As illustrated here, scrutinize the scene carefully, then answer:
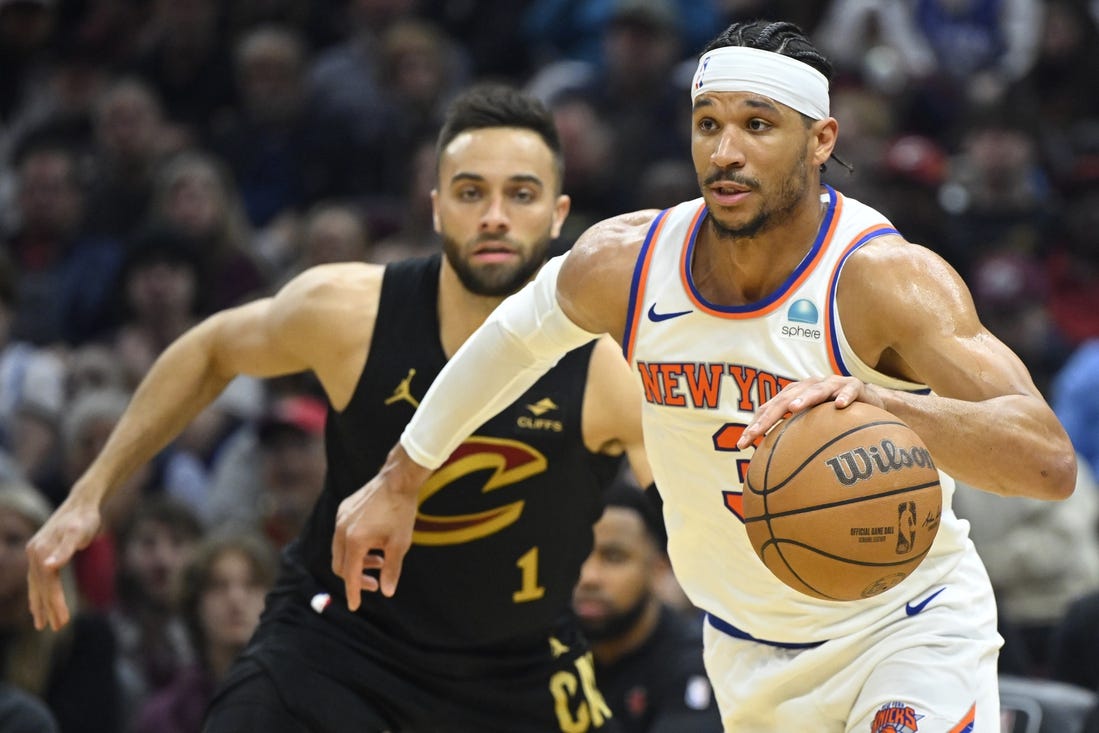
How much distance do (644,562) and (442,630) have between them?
1.95 meters

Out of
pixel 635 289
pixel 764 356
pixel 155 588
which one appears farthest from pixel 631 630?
pixel 764 356

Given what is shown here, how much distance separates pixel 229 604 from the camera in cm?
736

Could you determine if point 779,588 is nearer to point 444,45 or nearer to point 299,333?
point 299,333

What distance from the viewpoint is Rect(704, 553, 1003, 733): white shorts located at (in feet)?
13.4

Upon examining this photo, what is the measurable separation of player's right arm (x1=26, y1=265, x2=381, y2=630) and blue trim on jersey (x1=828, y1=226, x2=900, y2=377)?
1.83 m

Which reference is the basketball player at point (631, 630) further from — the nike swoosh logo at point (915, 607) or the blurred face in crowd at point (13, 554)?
the nike swoosh logo at point (915, 607)

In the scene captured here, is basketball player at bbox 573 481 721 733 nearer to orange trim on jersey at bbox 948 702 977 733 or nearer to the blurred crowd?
the blurred crowd

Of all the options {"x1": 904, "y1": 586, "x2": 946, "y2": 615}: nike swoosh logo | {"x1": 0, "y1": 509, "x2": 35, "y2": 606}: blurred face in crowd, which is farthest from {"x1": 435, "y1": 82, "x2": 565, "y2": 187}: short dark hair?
{"x1": 0, "y1": 509, "x2": 35, "y2": 606}: blurred face in crowd

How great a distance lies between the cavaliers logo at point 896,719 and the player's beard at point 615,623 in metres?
3.03

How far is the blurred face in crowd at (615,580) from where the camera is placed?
23.2ft

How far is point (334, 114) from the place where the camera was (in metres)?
11.6

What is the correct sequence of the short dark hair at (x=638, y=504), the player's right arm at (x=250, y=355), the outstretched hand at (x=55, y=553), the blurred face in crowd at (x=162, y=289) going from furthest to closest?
the blurred face in crowd at (x=162, y=289)
the short dark hair at (x=638, y=504)
the player's right arm at (x=250, y=355)
the outstretched hand at (x=55, y=553)

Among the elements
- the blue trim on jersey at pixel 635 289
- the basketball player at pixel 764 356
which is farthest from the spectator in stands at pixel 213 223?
the blue trim on jersey at pixel 635 289

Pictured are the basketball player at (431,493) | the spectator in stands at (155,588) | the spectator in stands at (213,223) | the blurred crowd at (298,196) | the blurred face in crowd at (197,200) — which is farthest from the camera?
the blurred face in crowd at (197,200)
